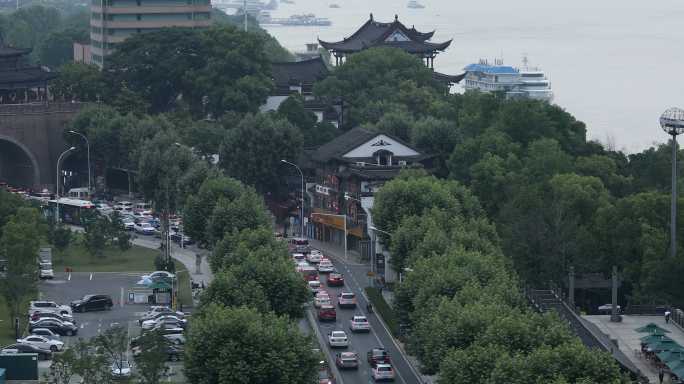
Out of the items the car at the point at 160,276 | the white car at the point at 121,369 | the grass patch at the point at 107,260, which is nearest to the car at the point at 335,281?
the car at the point at 160,276

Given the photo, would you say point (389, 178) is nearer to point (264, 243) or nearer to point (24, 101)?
point (264, 243)

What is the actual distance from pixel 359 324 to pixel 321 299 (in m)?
3.64

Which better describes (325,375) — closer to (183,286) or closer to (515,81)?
(183,286)

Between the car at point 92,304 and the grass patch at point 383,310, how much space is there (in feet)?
35.5

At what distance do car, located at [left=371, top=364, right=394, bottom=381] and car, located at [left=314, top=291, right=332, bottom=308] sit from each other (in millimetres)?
10713

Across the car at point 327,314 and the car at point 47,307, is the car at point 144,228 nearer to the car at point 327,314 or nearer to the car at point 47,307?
the car at point 47,307

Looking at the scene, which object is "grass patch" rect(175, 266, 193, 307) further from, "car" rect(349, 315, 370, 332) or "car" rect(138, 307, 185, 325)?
"car" rect(349, 315, 370, 332)

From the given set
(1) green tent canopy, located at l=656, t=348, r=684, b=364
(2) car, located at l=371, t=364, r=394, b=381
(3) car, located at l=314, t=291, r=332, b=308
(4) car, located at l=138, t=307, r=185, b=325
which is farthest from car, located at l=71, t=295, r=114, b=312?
(1) green tent canopy, located at l=656, t=348, r=684, b=364

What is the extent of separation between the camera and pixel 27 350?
5416 centimetres

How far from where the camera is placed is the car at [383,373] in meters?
51.5

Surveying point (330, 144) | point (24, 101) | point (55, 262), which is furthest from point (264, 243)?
point (24, 101)

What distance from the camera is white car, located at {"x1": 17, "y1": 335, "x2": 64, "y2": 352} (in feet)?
180

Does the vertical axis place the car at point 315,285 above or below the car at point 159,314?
above

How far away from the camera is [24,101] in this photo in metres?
100
